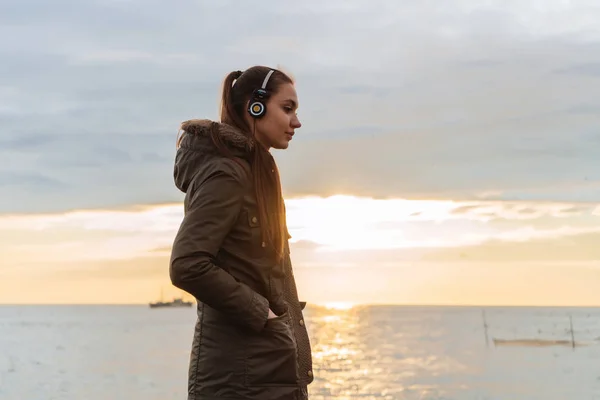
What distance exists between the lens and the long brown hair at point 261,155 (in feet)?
9.78

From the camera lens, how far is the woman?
2.87 m

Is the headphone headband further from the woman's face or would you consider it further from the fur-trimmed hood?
the fur-trimmed hood

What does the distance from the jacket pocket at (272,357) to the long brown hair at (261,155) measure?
0.27m

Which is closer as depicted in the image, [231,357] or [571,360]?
[231,357]

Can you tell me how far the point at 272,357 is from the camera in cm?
296

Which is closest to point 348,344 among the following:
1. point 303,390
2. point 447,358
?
point 447,358

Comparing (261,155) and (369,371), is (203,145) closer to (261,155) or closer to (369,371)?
(261,155)

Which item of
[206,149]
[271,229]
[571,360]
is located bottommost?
[571,360]

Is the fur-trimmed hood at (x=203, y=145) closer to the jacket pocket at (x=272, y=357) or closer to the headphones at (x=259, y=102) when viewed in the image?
the headphones at (x=259, y=102)

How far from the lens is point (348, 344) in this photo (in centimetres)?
7344

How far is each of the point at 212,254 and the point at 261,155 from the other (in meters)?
0.40

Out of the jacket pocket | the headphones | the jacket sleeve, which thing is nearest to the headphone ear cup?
the headphones

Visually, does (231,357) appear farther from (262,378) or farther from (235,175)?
(235,175)

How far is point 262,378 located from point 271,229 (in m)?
0.51
